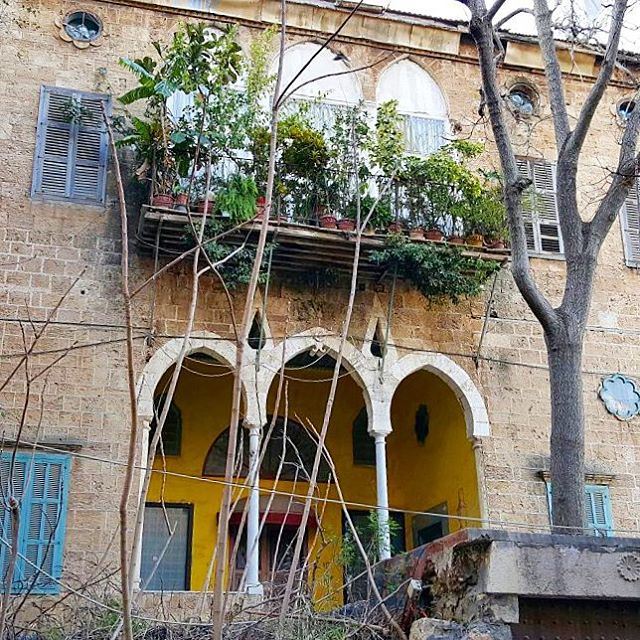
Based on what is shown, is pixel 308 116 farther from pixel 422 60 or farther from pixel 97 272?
pixel 97 272

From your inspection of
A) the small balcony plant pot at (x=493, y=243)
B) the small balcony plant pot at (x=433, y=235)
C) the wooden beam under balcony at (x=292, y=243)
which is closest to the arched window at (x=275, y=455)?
the wooden beam under balcony at (x=292, y=243)

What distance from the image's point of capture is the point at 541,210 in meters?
12.7

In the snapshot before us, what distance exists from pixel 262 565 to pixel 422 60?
716 cm

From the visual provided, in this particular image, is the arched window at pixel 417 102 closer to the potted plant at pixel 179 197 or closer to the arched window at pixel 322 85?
the arched window at pixel 322 85

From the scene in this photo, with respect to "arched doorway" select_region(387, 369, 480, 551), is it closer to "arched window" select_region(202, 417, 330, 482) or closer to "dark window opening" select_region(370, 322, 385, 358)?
"dark window opening" select_region(370, 322, 385, 358)

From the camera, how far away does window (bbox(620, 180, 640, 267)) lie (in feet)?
41.4

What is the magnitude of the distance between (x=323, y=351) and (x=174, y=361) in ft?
5.85

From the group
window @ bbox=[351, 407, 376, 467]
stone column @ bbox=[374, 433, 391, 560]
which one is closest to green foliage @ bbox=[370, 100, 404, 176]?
stone column @ bbox=[374, 433, 391, 560]

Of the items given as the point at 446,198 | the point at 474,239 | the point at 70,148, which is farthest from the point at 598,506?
the point at 70,148

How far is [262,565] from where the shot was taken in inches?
472

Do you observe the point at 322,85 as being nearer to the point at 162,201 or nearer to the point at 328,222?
the point at 328,222

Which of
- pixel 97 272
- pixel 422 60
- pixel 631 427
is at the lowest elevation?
pixel 631 427

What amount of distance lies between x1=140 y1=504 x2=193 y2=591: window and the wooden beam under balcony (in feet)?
11.1

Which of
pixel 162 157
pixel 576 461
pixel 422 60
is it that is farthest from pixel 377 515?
pixel 422 60
